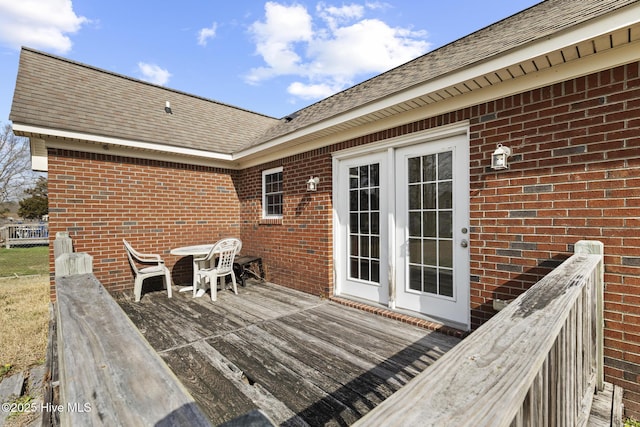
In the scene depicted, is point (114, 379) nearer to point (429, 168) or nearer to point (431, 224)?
point (431, 224)

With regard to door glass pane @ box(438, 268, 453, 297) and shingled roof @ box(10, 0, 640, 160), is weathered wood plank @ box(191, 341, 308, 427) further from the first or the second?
shingled roof @ box(10, 0, 640, 160)

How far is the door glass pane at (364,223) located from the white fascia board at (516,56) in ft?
2.96

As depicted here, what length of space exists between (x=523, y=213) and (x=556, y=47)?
1.43m

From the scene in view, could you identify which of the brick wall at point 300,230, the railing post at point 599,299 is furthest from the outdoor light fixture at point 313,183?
the railing post at point 599,299

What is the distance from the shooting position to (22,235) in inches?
655

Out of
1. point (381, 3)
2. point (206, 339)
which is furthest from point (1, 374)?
point (381, 3)

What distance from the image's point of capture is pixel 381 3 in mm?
5230

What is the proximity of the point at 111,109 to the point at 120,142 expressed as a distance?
1166 millimetres

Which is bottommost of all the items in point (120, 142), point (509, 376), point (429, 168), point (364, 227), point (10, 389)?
point (10, 389)

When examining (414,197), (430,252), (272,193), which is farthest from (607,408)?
(272,193)

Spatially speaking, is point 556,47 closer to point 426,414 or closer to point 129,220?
point 426,414

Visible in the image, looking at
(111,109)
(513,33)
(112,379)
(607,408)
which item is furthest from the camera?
(111,109)

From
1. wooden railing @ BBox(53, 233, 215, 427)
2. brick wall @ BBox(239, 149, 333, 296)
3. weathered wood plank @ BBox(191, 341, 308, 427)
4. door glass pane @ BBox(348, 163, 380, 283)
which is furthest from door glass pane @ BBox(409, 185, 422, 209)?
wooden railing @ BBox(53, 233, 215, 427)

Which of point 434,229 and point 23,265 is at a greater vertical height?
point 434,229
